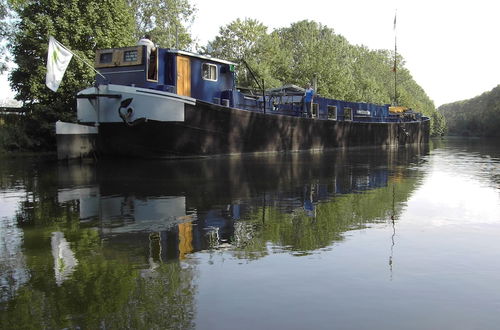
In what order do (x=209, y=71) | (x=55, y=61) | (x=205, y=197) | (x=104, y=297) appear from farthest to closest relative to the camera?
(x=209, y=71)
(x=55, y=61)
(x=205, y=197)
(x=104, y=297)

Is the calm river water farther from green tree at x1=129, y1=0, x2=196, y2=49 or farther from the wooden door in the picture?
green tree at x1=129, y1=0, x2=196, y2=49

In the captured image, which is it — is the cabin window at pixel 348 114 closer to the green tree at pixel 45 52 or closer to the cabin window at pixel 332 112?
the cabin window at pixel 332 112

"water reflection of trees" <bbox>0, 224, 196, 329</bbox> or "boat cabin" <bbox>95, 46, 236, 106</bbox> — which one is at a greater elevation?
"boat cabin" <bbox>95, 46, 236, 106</bbox>

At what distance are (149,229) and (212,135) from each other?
44.0 ft

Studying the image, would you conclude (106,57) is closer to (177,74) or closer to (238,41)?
(177,74)

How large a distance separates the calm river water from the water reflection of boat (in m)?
0.05

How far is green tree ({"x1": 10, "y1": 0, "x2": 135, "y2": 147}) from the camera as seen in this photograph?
25.0 metres

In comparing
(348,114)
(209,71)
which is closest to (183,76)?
(209,71)

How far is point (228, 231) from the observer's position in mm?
6844

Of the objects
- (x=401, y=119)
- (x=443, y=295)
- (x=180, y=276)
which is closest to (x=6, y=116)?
(x=180, y=276)

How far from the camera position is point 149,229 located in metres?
6.90

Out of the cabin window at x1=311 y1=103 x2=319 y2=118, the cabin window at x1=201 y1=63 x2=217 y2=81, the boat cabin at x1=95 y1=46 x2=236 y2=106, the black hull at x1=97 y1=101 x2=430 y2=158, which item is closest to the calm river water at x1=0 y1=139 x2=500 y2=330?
the black hull at x1=97 y1=101 x2=430 y2=158

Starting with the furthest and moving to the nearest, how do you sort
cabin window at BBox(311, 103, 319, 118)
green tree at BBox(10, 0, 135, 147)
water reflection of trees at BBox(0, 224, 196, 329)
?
cabin window at BBox(311, 103, 319, 118) < green tree at BBox(10, 0, 135, 147) < water reflection of trees at BBox(0, 224, 196, 329)

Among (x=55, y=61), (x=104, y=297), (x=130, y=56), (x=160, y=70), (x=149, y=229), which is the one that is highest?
(x=130, y=56)
